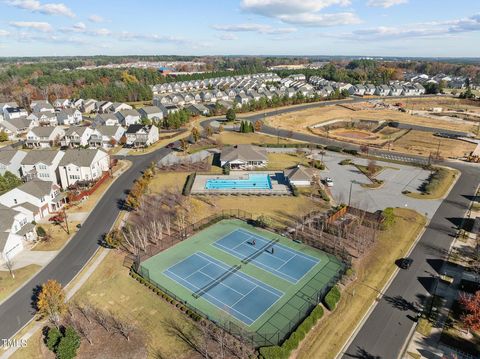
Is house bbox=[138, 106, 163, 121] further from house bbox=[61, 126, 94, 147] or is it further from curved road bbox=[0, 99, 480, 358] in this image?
curved road bbox=[0, 99, 480, 358]

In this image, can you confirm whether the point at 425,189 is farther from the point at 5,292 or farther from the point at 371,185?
the point at 5,292

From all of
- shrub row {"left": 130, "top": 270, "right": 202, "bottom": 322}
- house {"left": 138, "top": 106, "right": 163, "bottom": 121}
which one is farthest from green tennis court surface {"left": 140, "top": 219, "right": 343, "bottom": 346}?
house {"left": 138, "top": 106, "right": 163, "bottom": 121}

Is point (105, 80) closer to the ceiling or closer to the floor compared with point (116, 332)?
closer to the ceiling

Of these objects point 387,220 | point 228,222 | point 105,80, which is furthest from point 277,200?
point 105,80

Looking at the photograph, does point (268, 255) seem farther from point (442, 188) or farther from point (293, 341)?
point (442, 188)

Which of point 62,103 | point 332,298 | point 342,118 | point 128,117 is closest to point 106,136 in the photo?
point 128,117
